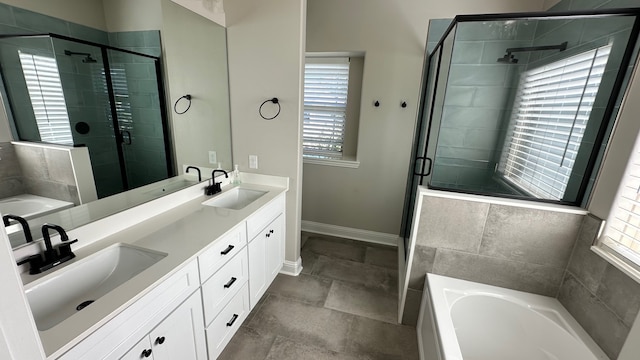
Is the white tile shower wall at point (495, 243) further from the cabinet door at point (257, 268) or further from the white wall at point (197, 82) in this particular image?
the white wall at point (197, 82)

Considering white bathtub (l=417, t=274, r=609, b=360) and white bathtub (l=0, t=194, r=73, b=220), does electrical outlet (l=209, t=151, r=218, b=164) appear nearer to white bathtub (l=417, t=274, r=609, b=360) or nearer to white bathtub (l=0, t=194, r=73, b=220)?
white bathtub (l=0, t=194, r=73, b=220)

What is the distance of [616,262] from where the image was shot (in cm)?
129

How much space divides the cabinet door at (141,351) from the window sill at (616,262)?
7.01 ft

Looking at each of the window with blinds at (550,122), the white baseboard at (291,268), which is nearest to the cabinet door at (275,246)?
the white baseboard at (291,268)

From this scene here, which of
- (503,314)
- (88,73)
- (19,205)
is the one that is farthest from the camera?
(503,314)

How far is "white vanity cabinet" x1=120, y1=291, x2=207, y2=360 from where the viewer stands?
3.47 ft

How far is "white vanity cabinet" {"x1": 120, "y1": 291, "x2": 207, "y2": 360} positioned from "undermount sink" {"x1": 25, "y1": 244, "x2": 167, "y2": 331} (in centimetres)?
26

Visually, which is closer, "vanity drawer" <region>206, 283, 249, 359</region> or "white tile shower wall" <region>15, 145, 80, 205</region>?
"white tile shower wall" <region>15, 145, 80, 205</region>

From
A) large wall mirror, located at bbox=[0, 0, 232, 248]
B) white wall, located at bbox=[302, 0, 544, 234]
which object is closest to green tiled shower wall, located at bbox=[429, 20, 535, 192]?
white wall, located at bbox=[302, 0, 544, 234]

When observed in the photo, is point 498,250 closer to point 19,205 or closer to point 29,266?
point 29,266

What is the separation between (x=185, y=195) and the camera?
6.33 ft

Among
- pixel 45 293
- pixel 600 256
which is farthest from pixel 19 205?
pixel 600 256

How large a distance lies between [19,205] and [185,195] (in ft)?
2.81

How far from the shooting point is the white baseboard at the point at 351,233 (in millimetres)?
3189
